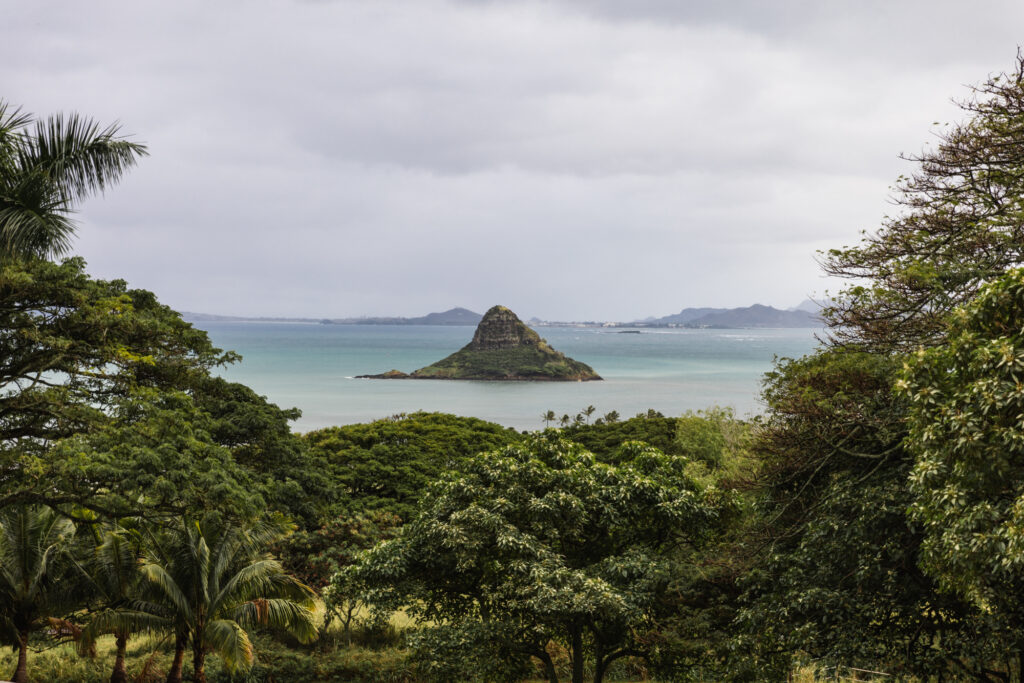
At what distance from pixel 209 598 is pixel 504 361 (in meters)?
123

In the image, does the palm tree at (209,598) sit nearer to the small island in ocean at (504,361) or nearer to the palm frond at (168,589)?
the palm frond at (168,589)

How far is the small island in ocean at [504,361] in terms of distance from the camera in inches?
5192

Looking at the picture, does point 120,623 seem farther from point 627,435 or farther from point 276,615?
point 627,435

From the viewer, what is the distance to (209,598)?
1398cm

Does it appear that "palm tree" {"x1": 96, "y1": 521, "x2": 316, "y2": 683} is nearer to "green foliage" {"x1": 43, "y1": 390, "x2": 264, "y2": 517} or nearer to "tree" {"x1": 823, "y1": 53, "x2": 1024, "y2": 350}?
"green foliage" {"x1": 43, "y1": 390, "x2": 264, "y2": 517}

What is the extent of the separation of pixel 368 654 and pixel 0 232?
1336 cm

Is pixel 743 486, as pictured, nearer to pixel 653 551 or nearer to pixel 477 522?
pixel 653 551

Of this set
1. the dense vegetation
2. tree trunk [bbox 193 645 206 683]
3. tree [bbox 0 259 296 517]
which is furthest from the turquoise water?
tree [bbox 0 259 296 517]

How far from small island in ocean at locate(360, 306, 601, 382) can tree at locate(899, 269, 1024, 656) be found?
12017 centimetres

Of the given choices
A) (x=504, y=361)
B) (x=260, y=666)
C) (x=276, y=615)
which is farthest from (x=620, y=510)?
(x=504, y=361)

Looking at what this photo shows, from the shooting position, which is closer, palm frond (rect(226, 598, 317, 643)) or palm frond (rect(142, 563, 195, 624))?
palm frond (rect(142, 563, 195, 624))

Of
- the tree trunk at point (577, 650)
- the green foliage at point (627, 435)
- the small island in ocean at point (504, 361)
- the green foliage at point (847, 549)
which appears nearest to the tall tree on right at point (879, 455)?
the green foliage at point (847, 549)

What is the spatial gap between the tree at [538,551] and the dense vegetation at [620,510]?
0.05 meters

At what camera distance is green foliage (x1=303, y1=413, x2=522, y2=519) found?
25.2m
